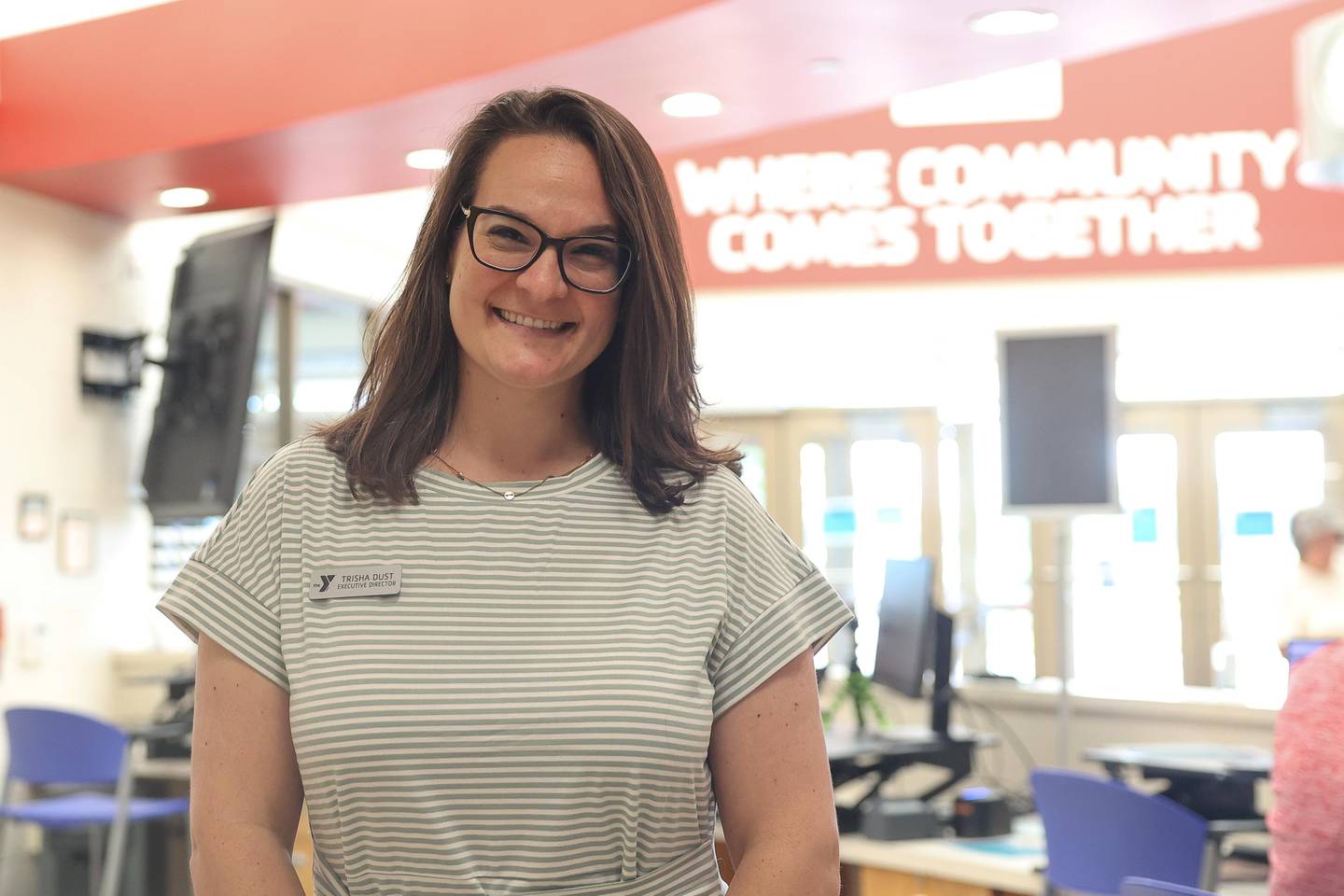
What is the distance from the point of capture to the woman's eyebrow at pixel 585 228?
1256mm

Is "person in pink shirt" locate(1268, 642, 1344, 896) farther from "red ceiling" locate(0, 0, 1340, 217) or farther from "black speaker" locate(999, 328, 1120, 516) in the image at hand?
"black speaker" locate(999, 328, 1120, 516)

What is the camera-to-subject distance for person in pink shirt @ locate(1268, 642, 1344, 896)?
2291mm

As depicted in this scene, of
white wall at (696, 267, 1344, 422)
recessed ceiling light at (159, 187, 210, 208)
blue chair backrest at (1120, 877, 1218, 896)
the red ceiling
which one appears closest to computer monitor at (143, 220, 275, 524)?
recessed ceiling light at (159, 187, 210, 208)

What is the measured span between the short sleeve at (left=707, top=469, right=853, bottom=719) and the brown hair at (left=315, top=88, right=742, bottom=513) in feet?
0.21

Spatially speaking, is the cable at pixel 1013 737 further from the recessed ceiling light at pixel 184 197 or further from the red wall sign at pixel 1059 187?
the red wall sign at pixel 1059 187

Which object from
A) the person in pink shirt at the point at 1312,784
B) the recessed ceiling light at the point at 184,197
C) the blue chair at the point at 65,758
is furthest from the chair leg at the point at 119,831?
the person in pink shirt at the point at 1312,784

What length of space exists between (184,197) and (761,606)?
4.48 meters

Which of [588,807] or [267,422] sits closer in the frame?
[588,807]

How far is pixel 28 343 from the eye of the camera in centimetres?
510

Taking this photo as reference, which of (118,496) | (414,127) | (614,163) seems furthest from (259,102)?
(614,163)

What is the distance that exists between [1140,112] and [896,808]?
4414 mm

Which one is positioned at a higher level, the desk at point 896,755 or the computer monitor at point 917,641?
the computer monitor at point 917,641

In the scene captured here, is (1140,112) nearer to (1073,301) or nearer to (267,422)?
(1073,301)

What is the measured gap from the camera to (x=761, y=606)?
126 centimetres
